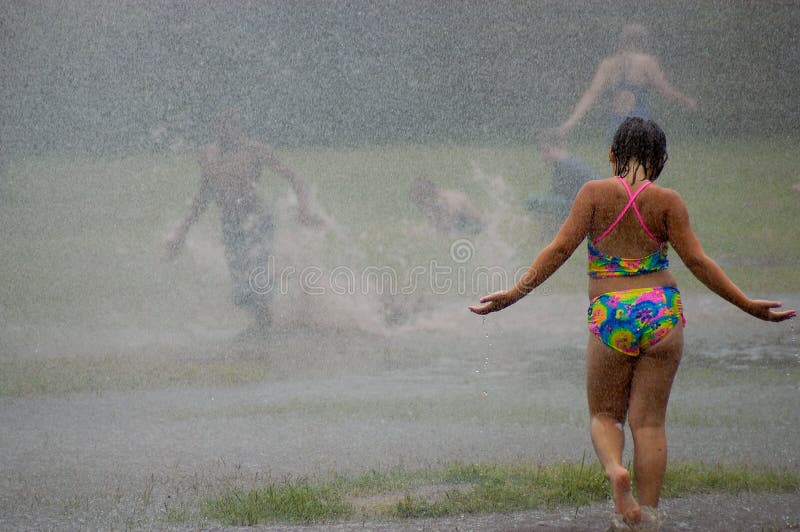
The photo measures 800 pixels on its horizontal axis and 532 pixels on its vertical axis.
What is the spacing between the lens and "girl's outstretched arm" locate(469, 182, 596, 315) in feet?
9.66

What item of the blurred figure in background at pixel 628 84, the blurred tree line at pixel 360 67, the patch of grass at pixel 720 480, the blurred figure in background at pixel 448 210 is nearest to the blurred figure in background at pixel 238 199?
the blurred tree line at pixel 360 67

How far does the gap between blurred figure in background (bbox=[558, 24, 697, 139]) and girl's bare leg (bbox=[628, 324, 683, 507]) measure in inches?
98.0

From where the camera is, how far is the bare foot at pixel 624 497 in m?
2.79

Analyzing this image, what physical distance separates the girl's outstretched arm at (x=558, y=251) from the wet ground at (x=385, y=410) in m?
1.91

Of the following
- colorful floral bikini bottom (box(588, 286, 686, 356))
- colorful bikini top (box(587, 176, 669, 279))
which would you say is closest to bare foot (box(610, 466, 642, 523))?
colorful floral bikini bottom (box(588, 286, 686, 356))

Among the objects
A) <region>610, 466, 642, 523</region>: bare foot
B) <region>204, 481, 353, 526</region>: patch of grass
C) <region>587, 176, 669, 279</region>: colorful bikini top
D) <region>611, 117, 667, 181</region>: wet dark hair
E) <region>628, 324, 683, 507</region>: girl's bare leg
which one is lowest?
<region>204, 481, 353, 526</region>: patch of grass

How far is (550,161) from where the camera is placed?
5.20 meters

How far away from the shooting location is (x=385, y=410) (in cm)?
503

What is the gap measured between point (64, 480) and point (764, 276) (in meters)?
4.14

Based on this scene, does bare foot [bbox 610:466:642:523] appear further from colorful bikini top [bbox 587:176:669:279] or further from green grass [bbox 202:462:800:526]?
green grass [bbox 202:462:800:526]

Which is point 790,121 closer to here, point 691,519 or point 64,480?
point 691,519

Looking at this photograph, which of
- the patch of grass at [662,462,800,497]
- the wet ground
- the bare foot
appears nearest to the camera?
the bare foot

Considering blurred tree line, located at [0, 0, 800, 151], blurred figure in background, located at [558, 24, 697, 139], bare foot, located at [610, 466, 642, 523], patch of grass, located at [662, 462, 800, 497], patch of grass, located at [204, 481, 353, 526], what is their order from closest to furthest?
bare foot, located at [610, 466, 642, 523], patch of grass, located at [204, 481, 353, 526], patch of grass, located at [662, 462, 800, 497], blurred tree line, located at [0, 0, 800, 151], blurred figure in background, located at [558, 24, 697, 139]

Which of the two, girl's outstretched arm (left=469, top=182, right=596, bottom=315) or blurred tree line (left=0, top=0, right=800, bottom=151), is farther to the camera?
blurred tree line (left=0, top=0, right=800, bottom=151)
